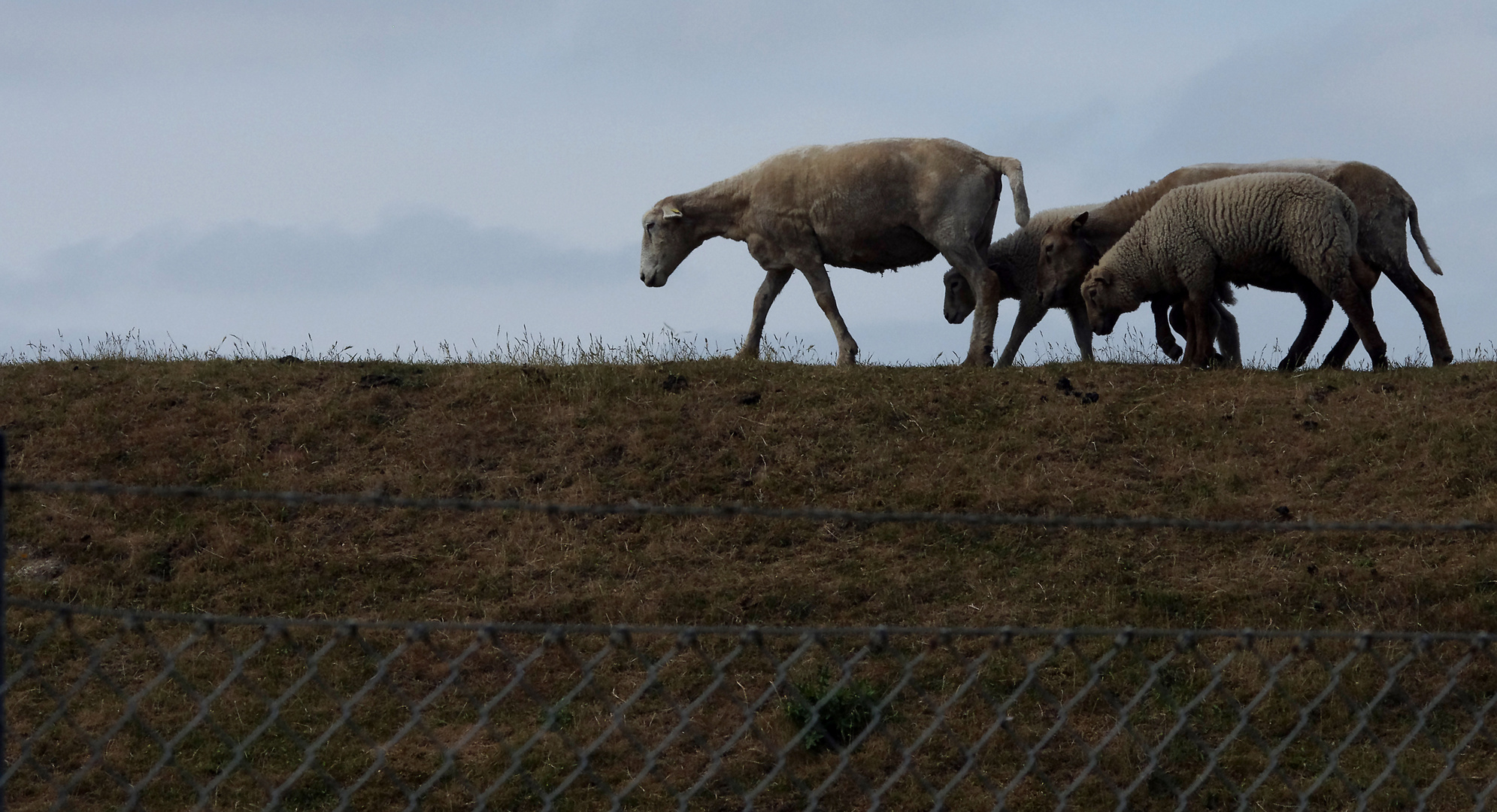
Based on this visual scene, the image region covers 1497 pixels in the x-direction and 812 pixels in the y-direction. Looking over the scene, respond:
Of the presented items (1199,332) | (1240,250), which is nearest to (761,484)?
(1199,332)

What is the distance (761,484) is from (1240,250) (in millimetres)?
4655

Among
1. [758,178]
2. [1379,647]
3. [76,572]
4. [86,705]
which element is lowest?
[1379,647]

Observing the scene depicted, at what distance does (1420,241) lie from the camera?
13891mm

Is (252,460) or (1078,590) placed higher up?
(252,460)

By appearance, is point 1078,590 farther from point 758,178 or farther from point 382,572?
point 758,178

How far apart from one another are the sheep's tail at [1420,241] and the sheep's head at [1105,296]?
7.88 feet

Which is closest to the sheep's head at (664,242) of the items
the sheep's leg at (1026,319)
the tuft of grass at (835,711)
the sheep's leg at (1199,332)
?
the sheep's leg at (1026,319)

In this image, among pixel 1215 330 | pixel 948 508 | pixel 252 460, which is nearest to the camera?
pixel 948 508

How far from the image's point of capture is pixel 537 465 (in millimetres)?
11688

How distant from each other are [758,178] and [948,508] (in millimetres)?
4950

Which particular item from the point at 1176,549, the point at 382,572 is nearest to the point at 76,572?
the point at 382,572

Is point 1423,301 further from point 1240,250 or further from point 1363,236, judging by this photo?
point 1240,250

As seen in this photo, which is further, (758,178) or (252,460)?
(758,178)

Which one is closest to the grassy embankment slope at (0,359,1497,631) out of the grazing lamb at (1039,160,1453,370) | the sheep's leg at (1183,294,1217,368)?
the sheep's leg at (1183,294,1217,368)
